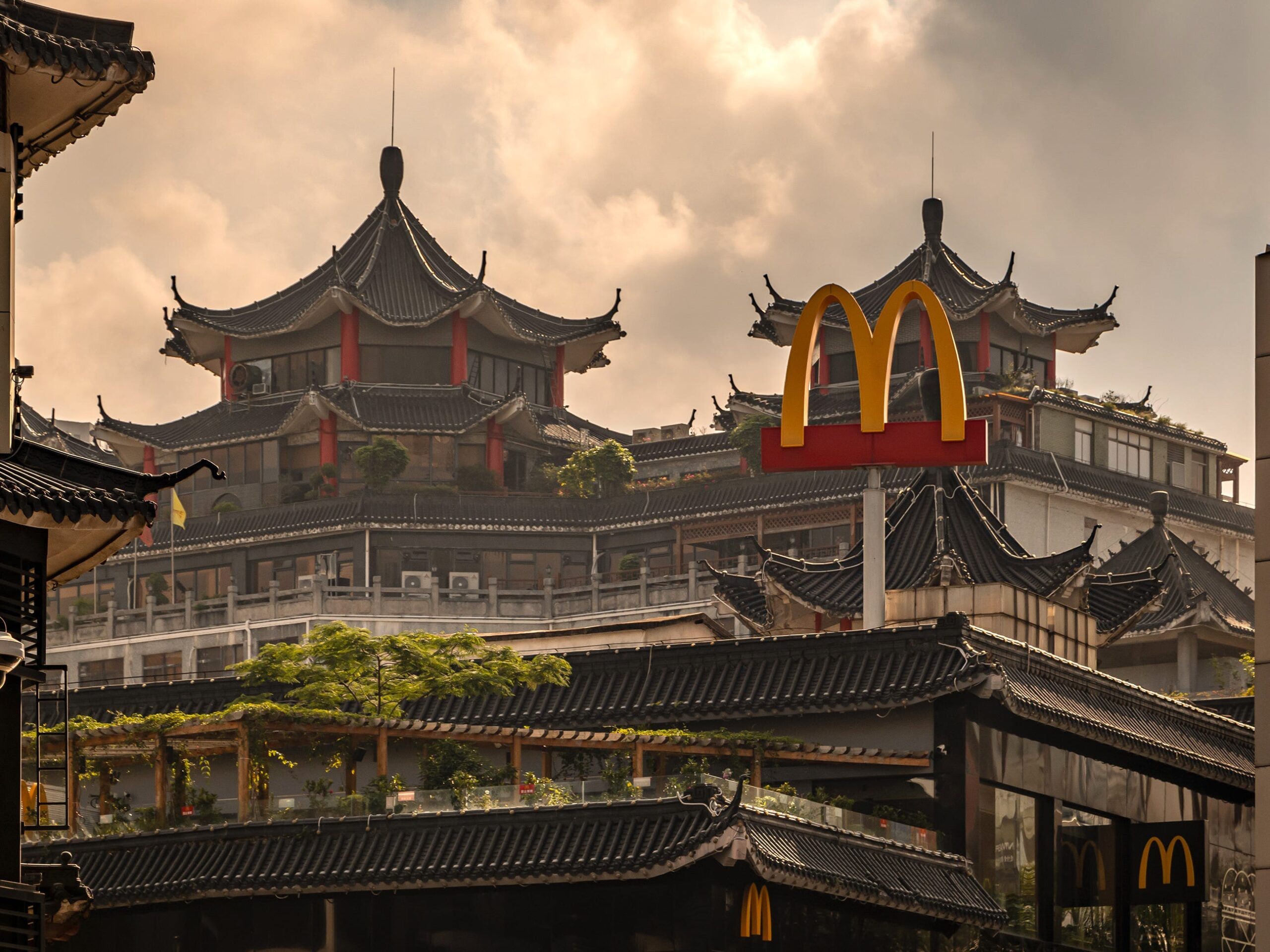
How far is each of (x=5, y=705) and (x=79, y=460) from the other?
2568mm

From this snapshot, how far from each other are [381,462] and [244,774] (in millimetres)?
38810

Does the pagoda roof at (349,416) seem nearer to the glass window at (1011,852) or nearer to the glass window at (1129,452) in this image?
the glass window at (1129,452)

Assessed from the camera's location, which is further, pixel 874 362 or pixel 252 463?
pixel 252 463

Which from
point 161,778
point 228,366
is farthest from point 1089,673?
point 228,366

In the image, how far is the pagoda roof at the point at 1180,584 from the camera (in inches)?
2562

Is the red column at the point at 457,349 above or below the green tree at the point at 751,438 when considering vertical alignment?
above

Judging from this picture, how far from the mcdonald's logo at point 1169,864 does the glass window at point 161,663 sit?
3344 cm

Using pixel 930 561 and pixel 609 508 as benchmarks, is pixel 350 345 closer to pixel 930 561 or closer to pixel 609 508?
pixel 609 508

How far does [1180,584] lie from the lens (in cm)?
6619

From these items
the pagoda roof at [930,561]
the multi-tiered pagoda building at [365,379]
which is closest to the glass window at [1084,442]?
the multi-tiered pagoda building at [365,379]

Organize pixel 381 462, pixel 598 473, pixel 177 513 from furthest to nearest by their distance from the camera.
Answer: pixel 598 473 < pixel 381 462 < pixel 177 513

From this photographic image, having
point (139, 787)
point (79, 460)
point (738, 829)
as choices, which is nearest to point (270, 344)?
point (139, 787)

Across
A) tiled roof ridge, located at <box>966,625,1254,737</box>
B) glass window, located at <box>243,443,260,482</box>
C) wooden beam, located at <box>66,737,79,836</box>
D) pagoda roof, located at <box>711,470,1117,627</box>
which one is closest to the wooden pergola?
wooden beam, located at <box>66,737,79,836</box>

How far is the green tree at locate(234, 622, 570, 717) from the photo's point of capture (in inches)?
1618
